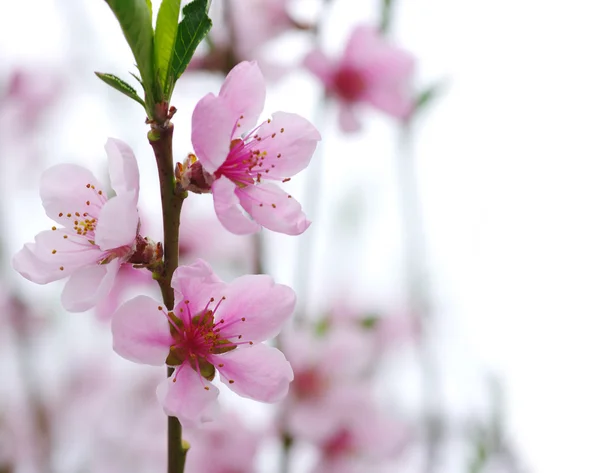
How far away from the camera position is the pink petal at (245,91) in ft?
1.48

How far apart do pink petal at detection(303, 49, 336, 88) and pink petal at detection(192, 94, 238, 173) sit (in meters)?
0.63

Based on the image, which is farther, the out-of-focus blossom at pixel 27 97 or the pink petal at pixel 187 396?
the out-of-focus blossom at pixel 27 97

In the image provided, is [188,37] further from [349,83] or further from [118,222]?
[349,83]

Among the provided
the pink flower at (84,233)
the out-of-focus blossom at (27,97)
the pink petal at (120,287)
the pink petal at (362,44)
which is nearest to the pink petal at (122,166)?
the pink flower at (84,233)

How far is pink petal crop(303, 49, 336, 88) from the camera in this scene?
104 cm

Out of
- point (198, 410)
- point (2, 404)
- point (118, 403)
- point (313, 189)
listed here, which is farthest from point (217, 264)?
point (198, 410)

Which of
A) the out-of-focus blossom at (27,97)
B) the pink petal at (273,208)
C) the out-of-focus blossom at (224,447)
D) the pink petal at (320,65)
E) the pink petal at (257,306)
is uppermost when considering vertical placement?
the pink petal at (320,65)

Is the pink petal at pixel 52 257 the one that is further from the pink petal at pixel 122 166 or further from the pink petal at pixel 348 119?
the pink petal at pixel 348 119

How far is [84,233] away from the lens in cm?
50

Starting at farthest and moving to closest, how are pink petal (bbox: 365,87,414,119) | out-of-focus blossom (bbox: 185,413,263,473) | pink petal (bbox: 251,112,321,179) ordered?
1. pink petal (bbox: 365,87,414,119)
2. out-of-focus blossom (bbox: 185,413,263,473)
3. pink petal (bbox: 251,112,321,179)

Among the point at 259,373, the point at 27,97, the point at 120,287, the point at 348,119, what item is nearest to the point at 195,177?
the point at 259,373

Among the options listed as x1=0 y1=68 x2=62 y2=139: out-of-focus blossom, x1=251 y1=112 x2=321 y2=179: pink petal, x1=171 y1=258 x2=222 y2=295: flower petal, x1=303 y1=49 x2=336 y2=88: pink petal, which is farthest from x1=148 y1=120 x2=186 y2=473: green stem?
x1=0 y1=68 x2=62 y2=139: out-of-focus blossom

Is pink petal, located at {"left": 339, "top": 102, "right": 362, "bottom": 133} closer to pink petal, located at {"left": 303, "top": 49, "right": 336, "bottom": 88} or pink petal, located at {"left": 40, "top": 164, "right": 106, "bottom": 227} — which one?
pink petal, located at {"left": 303, "top": 49, "right": 336, "bottom": 88}

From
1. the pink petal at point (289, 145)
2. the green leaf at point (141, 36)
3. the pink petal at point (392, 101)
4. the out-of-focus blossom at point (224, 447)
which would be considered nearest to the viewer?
the green leaf at point (141, 36)
